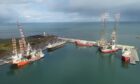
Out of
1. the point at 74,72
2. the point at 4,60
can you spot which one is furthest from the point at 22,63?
the point at 74,72

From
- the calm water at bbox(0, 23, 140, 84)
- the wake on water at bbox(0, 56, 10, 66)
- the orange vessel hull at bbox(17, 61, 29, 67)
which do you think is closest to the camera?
the calm water at bbox(0, 23, 140, 84)

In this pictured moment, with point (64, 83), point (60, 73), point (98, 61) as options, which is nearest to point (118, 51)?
point (98, 61)

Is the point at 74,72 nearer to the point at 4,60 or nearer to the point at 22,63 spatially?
the point at 22,63

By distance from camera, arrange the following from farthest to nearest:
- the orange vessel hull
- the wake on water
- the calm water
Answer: the wake on water
the orange vessel hull
the calm water

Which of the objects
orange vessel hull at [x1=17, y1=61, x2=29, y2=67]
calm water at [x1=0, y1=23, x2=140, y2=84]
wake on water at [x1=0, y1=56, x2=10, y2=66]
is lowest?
calm water at [x1=0, y1=23, x2=140, y2=84]

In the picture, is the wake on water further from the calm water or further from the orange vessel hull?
the orange vessel hull

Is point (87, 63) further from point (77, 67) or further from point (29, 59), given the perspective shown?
point (29, 59)

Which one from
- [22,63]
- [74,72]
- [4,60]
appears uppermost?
[4,60]

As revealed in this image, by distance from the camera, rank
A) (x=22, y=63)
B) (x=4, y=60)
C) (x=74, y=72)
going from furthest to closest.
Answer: (x=4, y=60) < (x=22, y=63) < (x=74, y=72)

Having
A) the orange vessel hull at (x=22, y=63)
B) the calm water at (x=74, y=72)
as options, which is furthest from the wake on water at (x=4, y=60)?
the orange vessel hull at (x=22, y=63)

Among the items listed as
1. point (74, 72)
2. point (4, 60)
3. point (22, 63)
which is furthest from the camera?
point (4, 60)

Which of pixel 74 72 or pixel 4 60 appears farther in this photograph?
pixel 4 60

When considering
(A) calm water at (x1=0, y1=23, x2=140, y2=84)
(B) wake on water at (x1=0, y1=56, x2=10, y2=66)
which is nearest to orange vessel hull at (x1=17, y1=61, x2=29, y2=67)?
(A) calm water at (x1=0, y1=23, x2=140, y2=84)
